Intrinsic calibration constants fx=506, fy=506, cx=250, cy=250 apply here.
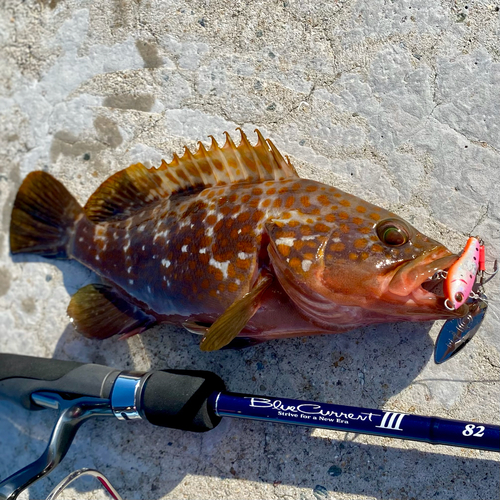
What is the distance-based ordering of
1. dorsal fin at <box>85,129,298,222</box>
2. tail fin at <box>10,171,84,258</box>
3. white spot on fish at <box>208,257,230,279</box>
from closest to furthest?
white spot on fish at <box>208,257,230,279</box> < dorsal fin at <box>85,129,298,222</box> < tail fin at <box>10,171,84,258</box>

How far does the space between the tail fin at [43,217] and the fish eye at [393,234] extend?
5.32 ft

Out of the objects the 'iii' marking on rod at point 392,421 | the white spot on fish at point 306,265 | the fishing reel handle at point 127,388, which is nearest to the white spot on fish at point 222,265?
the white spot on fish at point 306,265

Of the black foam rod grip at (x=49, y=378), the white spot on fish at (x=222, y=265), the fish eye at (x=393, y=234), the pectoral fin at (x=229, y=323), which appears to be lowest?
the black foam rod grip at (x=49, y=378)

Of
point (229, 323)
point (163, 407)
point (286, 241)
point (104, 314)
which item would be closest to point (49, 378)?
point (104, 314)

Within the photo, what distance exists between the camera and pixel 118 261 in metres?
2.49

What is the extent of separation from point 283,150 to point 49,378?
159cm

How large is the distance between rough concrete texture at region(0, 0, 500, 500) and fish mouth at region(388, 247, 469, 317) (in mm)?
496

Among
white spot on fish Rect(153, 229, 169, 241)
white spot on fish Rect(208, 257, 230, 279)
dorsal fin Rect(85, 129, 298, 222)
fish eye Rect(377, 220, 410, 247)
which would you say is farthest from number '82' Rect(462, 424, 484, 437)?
white spot on fish Rect(153, 229, 169, 241)

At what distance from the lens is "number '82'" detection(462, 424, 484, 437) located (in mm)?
1854

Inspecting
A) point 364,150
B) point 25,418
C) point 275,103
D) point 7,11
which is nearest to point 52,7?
point 7,11

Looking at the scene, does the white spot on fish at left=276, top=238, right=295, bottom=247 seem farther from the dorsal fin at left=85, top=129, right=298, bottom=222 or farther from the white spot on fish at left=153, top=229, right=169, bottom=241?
the white spot on fish at left=153, top=229, right=169, bottom=241

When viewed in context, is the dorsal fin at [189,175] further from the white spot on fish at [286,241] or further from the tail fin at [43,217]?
the white spot on fish at [286,241]

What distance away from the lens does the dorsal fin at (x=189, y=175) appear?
2234mm

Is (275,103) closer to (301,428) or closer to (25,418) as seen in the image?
(301,428)
